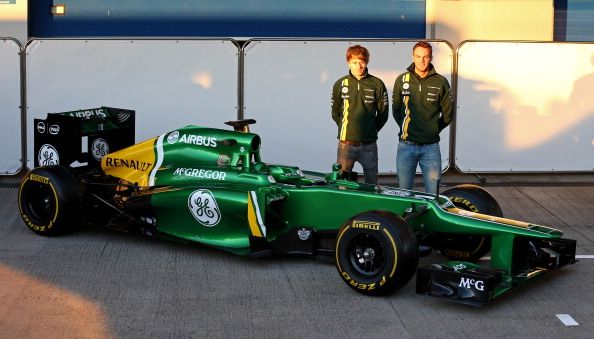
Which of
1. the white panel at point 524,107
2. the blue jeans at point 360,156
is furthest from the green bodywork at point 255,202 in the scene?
the white panel at point 524,107

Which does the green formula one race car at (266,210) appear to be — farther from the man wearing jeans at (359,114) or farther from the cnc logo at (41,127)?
the man wearing jeans at (359,114)

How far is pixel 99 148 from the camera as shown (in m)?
9.77

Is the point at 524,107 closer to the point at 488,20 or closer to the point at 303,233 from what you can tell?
the point at 488,20

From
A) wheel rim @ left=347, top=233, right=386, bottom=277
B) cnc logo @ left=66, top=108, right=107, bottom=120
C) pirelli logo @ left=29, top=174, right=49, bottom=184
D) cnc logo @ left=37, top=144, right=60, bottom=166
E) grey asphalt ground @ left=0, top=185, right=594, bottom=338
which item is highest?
cnc logo @ left=66, top=108, right=107, bottom=120

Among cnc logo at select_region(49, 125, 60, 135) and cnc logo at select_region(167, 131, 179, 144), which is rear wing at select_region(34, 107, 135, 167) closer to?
cnc logo at select_region(49, 125, 60, 135)

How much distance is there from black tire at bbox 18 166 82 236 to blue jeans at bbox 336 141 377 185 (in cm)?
243

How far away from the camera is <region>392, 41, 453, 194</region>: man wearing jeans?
920 centimetres

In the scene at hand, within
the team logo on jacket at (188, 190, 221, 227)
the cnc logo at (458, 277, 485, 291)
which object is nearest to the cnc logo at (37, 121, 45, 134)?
the team logo on jacket at (188, 190, 221, 227)

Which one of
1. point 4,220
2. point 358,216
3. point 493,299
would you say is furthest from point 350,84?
point 4,220

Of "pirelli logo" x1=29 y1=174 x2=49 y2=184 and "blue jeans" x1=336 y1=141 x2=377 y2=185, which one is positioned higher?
"blue jeans" x1=336 y1=141 x2=377 y2=185

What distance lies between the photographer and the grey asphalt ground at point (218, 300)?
6.78 meters

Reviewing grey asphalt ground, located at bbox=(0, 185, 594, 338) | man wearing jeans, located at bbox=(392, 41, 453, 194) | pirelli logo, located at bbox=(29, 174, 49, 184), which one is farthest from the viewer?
man wearing jeans, located at bbox=(392, 41, 453, 194)

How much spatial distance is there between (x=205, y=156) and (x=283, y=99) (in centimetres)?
302

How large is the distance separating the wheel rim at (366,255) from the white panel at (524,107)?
4686 millimetres
